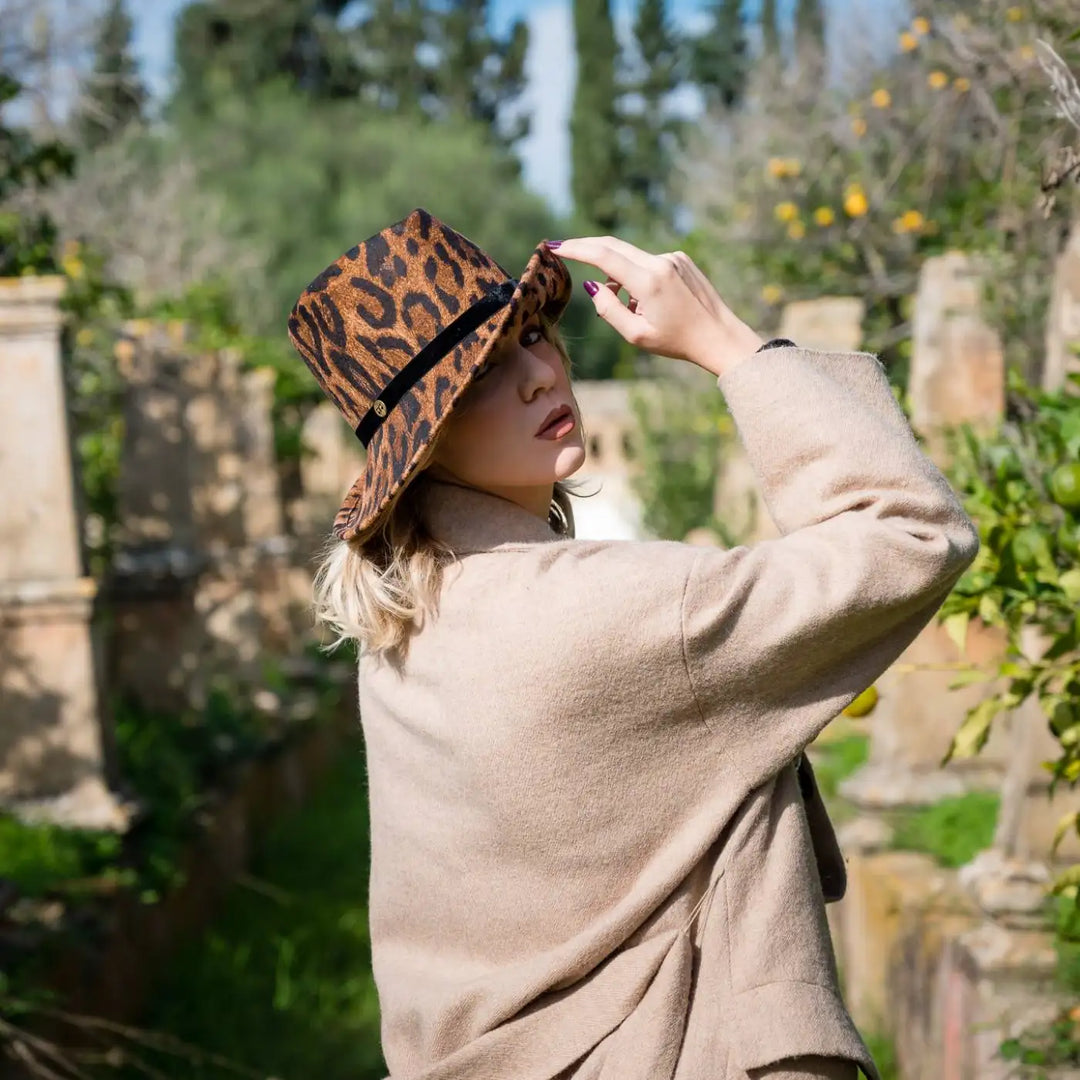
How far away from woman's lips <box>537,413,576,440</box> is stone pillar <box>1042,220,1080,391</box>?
1284 mm

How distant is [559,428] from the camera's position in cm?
167

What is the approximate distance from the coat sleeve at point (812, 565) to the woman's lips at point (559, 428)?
208 mm

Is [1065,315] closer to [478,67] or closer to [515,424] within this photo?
[515,424]

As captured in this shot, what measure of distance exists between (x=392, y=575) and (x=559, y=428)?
247 millimetres

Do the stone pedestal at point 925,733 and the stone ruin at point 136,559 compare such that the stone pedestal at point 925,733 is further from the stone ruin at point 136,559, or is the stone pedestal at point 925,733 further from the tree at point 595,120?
the tree at point 595,120

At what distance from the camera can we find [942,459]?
4.08 meters

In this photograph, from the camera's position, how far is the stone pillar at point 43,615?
184 inches

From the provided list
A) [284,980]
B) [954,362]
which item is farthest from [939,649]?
[284,980]

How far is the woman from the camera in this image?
4.78 feet

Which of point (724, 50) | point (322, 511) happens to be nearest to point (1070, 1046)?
point (322, 511)

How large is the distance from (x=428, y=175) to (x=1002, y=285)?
63.7ft

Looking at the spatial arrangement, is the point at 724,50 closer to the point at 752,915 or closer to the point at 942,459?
the point at 942,459

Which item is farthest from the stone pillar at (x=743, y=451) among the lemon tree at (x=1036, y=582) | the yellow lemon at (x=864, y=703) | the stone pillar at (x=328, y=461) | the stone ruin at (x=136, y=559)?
the stone pillar at (x=328, y=461)

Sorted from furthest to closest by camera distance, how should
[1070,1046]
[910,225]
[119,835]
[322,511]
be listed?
[322,511] → [910,225] → [119,835] → [1070,1046]
